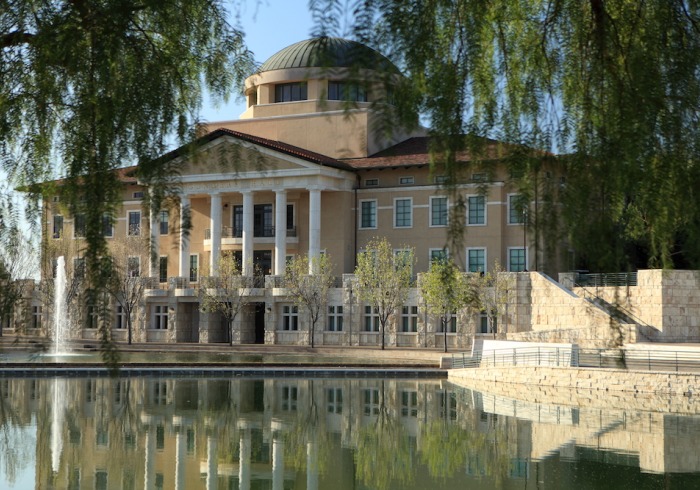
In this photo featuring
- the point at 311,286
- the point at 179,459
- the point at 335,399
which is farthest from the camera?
the point at 311,286

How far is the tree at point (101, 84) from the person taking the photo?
5160mm

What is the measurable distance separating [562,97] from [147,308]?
52.2 meters

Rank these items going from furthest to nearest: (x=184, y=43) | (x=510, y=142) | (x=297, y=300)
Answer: (x=297, y=300) → (x=184, y=43) → (x=510, y=142)

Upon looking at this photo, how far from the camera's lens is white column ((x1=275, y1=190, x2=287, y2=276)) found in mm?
53250

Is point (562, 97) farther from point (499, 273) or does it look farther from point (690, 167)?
point (499, 273)

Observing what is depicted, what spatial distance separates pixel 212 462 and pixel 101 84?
17.4 meters

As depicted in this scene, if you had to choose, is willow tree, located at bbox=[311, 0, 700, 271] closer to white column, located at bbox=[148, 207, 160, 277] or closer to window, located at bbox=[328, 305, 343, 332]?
white column, located at bbox=[148, 207, 160, 277]

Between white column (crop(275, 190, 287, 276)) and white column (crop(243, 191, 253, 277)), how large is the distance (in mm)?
1460

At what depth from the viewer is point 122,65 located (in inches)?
211

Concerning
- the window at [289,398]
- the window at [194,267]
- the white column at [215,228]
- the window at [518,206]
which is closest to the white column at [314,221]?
the white column at [215,228]

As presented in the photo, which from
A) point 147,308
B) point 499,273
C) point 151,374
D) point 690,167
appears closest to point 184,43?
point 690,167

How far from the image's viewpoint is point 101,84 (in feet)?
17.4

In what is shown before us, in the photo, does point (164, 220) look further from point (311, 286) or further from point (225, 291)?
point (225, 291)

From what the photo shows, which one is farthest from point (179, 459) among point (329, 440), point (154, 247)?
point (154, 247)
